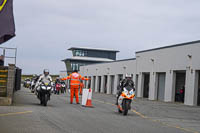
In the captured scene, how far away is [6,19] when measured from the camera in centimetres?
640

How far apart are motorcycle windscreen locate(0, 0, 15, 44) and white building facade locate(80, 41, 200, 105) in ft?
94.6

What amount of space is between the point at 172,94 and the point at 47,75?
21.8 m

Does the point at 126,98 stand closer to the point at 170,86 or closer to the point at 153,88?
the point at 170,86

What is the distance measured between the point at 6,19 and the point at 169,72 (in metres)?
34.3

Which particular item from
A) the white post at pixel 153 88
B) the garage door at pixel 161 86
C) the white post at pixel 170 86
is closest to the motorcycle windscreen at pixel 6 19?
the white post at pixel 170 86

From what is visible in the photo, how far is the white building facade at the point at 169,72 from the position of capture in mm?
34594

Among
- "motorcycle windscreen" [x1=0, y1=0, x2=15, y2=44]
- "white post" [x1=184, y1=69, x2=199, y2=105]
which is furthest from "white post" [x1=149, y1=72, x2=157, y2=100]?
"motorcycle windscreen" [x1=0, y1=0, x2=15, y2=44]

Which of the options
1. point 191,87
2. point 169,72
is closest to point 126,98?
point 191,87

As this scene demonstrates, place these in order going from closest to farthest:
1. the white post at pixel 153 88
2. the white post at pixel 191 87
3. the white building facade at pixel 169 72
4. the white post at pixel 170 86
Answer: the white post at pixel 191 87 → the white building facade at pixel 169 72 → the white post at pixel 170 86 → the white post at pixel 153 88

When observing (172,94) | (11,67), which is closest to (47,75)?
(11,67)

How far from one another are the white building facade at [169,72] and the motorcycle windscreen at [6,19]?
94.6 ft

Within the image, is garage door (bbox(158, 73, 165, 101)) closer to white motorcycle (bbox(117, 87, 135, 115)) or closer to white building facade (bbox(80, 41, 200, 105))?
white building facade (bbox(80, 41, 200, 105))

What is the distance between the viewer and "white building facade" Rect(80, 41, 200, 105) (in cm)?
3459

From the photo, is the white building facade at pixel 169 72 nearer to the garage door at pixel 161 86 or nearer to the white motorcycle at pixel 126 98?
the garage door at pixel 161 86
